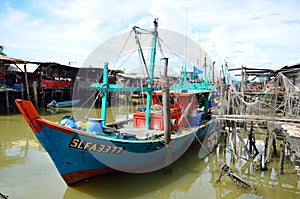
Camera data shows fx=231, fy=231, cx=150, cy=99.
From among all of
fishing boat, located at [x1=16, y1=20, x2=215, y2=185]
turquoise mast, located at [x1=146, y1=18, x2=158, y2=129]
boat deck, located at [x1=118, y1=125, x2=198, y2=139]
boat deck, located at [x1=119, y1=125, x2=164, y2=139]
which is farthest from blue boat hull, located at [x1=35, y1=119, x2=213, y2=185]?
turquoise mast, located at [x1=146, y1=18, x2=158, y2=129]

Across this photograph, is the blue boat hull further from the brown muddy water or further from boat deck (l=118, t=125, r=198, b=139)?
boat deck (l=118, t=125, r=198, b=139)

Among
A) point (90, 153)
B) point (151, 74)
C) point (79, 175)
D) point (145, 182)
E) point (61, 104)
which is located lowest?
point (145, 182)

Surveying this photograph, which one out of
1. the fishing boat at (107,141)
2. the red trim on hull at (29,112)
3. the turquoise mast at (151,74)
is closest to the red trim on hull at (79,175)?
the fishing boat at (107,141)

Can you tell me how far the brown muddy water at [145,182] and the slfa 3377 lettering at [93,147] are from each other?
147 cm

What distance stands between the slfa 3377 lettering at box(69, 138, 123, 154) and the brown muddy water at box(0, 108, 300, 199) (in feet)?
4.81

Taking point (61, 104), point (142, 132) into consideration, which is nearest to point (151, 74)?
point (142, 132)

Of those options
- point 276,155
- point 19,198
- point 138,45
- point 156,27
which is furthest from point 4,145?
point 276,155

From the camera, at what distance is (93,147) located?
22.9ft

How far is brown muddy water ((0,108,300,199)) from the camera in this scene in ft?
24.9

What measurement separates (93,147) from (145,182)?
8.84 ft

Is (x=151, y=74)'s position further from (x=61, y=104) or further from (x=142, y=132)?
(x=61, y=104)

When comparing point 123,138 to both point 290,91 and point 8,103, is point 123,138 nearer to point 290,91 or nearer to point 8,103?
point 290,91

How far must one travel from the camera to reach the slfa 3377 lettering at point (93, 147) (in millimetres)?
6742

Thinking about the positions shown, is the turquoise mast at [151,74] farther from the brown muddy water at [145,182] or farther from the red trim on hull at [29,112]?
the red trim on hull at [29,112]
